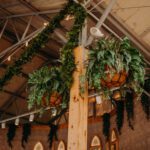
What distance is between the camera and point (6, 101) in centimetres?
1341

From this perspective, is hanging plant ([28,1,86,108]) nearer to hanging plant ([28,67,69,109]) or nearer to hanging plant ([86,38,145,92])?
hanging plant ([28,67,69,109])

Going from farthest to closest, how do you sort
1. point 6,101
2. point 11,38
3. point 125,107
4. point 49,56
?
1. point 6,101
2. point 49,56
3. point 11,38
4. point 125,107

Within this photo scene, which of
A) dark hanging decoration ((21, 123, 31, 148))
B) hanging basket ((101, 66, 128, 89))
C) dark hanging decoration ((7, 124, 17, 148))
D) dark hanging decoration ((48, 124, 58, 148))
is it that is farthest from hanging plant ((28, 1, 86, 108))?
dark hanging decoration ((7, 124, 17, 148))

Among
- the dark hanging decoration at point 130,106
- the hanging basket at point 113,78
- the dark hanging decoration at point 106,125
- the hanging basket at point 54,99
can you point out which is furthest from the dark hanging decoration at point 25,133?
the hanging basket at point 113,78

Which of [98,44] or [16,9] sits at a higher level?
[16,9]

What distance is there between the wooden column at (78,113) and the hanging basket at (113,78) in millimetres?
298

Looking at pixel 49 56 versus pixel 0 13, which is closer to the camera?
pixel 0 13

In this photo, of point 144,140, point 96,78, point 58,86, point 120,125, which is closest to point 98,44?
point 96,78

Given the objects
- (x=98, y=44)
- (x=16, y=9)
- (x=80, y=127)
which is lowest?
(x=80, y=127)

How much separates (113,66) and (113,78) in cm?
15

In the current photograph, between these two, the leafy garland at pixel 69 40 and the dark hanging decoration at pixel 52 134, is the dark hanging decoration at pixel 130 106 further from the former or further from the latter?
the leafy garland at pixel 69 40

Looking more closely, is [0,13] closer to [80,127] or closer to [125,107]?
[125,107]

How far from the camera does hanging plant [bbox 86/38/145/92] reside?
4.22 meters

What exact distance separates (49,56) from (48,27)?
6.72 metres
